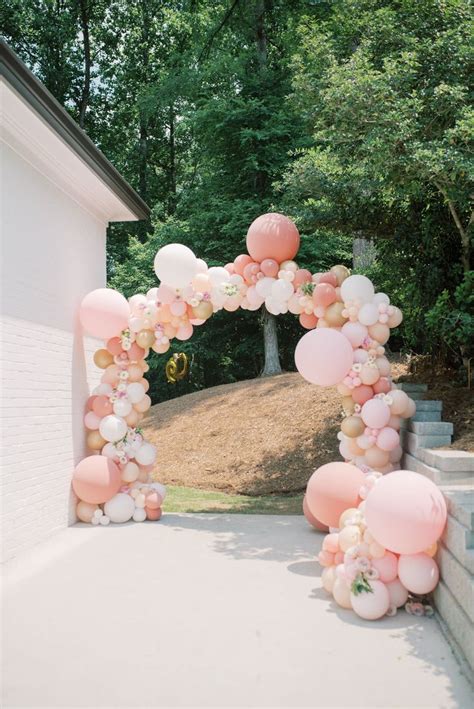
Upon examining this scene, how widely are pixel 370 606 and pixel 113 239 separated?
812 inches

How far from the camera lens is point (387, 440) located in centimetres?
655

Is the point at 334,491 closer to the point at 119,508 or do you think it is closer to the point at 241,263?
the point at 119,508

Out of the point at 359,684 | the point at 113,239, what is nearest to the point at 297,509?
the point at 359,684

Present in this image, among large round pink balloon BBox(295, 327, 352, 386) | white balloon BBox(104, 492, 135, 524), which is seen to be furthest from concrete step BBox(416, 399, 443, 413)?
white balloon BBox(104, 492, 135, 524)

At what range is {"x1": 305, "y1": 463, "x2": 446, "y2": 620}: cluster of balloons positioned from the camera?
14.1 ft

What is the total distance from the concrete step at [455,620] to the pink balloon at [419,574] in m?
0.07

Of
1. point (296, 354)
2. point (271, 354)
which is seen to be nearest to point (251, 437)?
point (271, 354)

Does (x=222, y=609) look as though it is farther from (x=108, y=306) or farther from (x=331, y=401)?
(x=331, y=401)

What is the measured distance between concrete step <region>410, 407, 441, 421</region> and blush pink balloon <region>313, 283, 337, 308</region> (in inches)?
56.0

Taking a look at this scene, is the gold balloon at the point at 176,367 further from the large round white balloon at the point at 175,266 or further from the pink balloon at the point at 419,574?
the pink balloon at the point at 419,574

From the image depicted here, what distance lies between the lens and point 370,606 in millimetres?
4254

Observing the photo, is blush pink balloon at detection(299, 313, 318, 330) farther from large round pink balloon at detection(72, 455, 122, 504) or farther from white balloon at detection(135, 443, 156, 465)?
large round pink balloon at detection(72, 455, 122, 504)

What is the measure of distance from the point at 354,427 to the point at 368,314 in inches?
44.3

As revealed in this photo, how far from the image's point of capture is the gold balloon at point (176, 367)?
15888 mm
